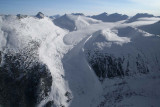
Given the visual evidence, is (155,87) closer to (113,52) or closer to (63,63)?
(113,52)

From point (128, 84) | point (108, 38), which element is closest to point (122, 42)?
point (108, 38)

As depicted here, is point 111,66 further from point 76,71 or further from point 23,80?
point 23,80

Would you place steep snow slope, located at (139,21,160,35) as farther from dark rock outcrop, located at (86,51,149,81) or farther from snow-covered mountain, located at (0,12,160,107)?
dark rock outcrop, located at (86,51,149,81)

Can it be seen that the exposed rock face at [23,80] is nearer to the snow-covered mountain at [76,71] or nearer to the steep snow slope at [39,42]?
the snow-covered mountain at [76,71]

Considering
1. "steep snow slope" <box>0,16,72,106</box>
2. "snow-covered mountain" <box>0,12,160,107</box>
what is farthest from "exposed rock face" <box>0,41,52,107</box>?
"steep snow slope" <box>0,16,72,106</box>

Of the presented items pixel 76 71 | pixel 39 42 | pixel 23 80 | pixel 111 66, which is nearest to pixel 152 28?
pixel 111 66

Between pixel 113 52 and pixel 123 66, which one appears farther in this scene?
pixel 113 52

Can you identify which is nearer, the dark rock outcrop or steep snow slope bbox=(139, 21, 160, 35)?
the dark rock outcrop

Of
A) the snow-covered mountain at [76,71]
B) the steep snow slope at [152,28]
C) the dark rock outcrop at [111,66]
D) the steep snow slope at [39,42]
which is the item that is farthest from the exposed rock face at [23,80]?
the steep snow slope at [152,28]

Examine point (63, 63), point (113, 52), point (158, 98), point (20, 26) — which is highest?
point (20, 26)
